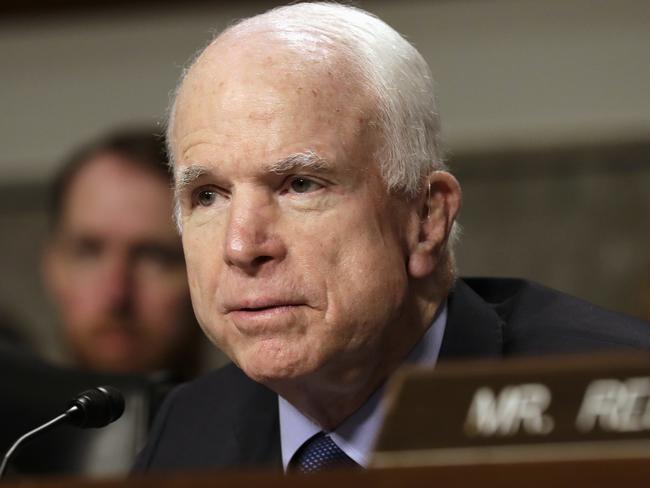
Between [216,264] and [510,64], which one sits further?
[510,64]

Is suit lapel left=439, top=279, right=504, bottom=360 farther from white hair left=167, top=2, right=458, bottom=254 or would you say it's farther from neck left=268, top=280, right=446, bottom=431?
white hair left=167, top=2, right=458, bottom=254

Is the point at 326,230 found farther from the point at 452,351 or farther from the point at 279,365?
the point at 452,351

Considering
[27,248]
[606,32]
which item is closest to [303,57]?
[606,32]

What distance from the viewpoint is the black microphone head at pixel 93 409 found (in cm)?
211

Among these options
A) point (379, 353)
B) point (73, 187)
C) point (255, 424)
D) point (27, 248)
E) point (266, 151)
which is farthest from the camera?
point (27, 248)

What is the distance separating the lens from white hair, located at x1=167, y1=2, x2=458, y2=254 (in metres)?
2.27

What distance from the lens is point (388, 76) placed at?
7.49 feet

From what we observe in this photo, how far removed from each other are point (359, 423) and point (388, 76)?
2.06 ft

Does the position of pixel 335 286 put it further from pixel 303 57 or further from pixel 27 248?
pixel 27 248

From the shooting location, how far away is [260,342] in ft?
7.13

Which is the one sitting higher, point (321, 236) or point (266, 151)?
point (266, 151)

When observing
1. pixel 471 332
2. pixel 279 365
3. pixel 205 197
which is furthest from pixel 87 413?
pixel 471 332

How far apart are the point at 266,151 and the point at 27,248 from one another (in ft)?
14.1

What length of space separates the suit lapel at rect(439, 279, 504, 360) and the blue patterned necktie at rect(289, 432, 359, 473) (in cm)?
26
